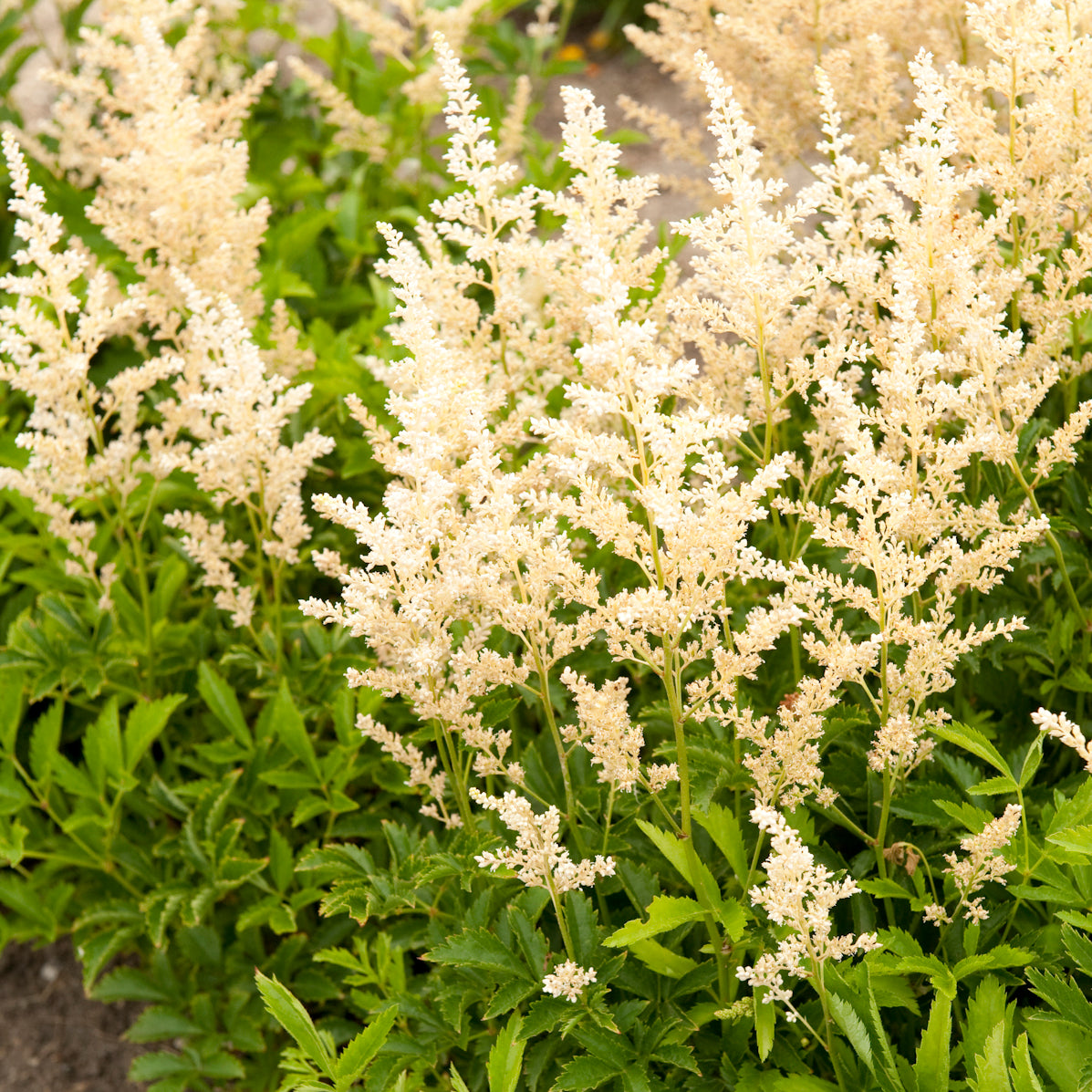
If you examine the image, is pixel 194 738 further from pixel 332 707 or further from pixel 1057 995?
pixel 1057 995

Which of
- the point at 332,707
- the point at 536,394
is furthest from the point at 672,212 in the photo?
the point at 332,707

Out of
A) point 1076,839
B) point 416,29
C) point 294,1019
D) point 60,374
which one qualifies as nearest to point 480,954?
point 294,1019

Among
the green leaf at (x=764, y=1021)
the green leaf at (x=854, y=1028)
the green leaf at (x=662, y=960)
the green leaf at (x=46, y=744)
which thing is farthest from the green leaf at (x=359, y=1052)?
the green leaf at (x=46, y=744)

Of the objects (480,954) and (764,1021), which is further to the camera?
(480,954)

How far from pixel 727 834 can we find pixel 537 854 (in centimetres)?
30

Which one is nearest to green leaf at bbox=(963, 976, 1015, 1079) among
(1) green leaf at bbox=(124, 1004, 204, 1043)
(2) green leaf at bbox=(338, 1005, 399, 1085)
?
(2) green leaf at bbox=(338, 1005, 399, 1085)

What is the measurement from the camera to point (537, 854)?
1.81 m

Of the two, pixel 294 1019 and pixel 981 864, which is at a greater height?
pixel 981 864

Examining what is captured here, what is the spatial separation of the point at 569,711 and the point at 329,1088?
37.4 inches

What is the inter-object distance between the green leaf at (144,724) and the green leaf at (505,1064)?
1.22 meters

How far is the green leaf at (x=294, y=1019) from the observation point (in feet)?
5.82

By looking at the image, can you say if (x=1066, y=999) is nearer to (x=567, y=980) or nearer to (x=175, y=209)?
(x=567, y=980)

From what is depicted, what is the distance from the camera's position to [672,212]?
580cm

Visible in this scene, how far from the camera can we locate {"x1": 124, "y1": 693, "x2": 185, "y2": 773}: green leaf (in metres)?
2.68
